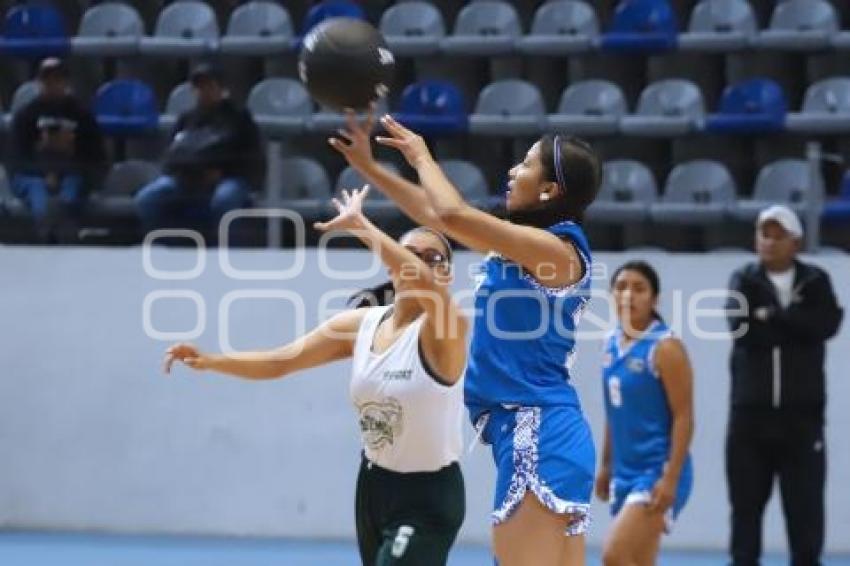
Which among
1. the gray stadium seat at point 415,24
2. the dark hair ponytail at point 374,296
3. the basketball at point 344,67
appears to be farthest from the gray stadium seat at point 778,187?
the basketball at point 344,67

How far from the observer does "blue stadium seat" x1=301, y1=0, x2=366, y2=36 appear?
42.6 ft

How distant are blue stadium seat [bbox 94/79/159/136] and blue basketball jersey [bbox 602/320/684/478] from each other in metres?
4.94

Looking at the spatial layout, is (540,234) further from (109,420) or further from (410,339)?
(109,420)


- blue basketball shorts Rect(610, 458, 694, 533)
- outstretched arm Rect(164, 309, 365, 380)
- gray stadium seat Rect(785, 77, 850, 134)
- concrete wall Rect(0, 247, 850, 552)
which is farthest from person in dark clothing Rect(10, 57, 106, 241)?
outstretched arm Rect(164, 309, 365, 380)

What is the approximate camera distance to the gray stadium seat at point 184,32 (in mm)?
12945

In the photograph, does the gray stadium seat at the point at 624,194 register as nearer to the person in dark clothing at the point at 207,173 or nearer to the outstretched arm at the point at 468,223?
the person in dark clothing at the point at 207,173

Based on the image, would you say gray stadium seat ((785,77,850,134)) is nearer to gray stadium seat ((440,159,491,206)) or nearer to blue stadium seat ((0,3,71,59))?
gray stadium seat ((440,159,491,206))

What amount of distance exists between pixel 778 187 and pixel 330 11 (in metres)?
3.43

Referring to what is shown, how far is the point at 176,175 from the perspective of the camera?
35.7ft

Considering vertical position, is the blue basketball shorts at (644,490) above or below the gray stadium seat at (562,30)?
below

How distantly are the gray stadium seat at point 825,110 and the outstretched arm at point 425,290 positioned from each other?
6.28 m

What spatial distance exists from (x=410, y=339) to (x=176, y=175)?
5.08 meters

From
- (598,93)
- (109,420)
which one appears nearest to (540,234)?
(109,420)

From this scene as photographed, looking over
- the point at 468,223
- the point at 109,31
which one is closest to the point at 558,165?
the point at 468,223
